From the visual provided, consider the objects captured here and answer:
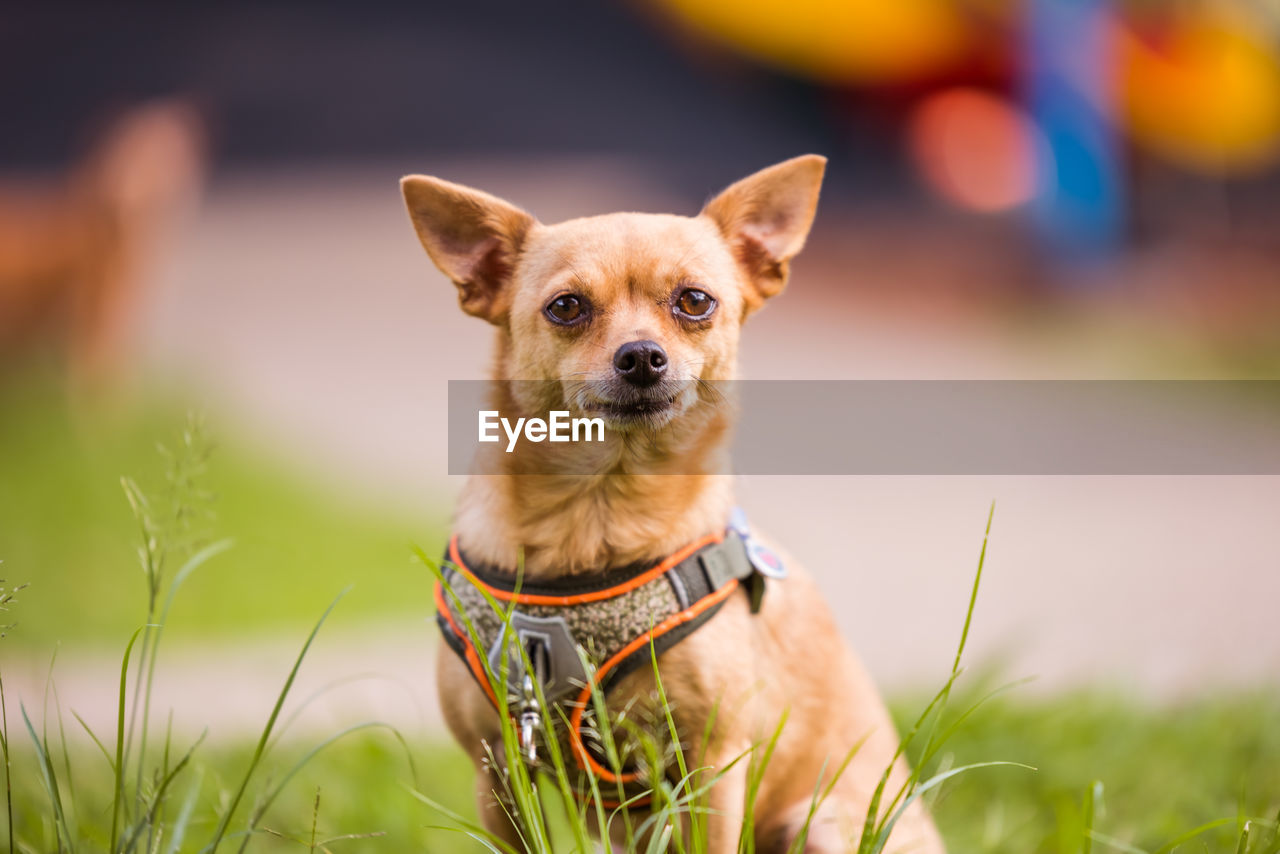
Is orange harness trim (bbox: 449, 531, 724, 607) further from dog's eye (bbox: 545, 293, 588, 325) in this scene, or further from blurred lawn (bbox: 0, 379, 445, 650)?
blurred lawn (bbox: 0, 379, 445, 650)

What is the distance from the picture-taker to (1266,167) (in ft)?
28.5

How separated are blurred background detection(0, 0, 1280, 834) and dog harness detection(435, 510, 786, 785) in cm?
410

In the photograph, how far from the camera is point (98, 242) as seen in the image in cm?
618

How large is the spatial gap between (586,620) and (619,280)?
662 mm

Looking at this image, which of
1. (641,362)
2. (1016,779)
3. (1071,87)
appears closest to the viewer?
(641,362)

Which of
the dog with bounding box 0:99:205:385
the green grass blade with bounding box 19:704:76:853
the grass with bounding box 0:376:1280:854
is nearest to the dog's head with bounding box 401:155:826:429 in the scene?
the grass with bounding box 0:376:1280:854

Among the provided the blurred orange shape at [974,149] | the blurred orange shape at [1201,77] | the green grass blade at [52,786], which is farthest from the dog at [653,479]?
the blurred orange shape at [1201,77]

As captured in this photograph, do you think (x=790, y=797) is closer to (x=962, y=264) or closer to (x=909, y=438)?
(x=909, y=438)

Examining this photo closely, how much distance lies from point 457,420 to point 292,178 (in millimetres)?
7720

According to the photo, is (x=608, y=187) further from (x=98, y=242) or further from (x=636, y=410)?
(x=636, y=410)

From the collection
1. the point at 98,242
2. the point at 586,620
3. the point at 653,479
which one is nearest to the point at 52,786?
the point at 586,620

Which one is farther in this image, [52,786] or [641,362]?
[641,362]

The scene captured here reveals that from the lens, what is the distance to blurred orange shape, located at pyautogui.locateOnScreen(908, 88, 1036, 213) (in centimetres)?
830

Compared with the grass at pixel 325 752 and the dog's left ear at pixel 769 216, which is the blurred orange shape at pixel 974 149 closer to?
the grass at pixel 325 752
